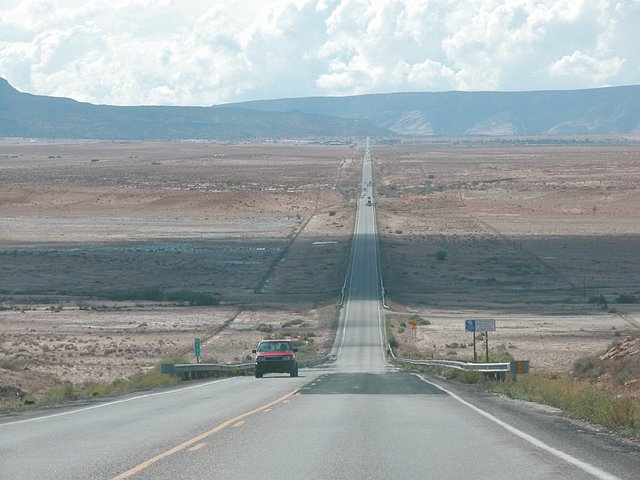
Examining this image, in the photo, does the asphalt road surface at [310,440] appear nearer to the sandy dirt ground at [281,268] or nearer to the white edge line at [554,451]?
the white edge line at [554,451]

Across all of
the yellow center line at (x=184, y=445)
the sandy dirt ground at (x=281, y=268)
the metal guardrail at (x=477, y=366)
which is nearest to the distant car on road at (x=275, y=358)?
the metal guardrail at (x=477, y=366)

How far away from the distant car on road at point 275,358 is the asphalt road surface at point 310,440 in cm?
1215

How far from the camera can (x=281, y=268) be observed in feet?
287

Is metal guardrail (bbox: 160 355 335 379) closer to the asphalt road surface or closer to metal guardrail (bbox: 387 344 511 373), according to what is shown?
metal guardrail (bbox: 387 344 511 373)

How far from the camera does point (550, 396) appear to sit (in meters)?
21.7

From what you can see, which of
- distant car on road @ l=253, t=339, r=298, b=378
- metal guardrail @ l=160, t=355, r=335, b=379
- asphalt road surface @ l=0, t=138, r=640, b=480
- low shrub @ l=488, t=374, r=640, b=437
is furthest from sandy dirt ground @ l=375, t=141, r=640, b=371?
asphalt road surface @ l=0, t=138, r=640, b=480

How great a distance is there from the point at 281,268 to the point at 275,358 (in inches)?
1989

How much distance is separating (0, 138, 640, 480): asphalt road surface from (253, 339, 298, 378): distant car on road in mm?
12151

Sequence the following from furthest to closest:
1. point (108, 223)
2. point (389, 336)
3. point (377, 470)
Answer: point (108, 223), point (389, 336), point (377, 470)

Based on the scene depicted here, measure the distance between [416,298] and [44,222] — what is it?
6048cm

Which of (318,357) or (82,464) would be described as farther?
(318,357)

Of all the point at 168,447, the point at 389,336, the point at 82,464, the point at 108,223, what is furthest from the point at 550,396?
the point at 108,223

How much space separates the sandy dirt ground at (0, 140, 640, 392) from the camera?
54375 mm

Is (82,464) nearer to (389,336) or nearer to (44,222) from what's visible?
(389,336)
